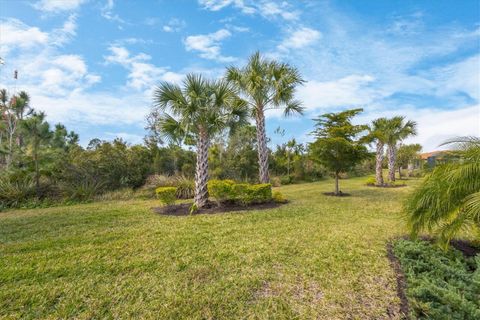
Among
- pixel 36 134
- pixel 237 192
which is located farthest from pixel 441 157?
pixel 36 134

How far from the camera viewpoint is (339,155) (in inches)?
414

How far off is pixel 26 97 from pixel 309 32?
24061 millimetres

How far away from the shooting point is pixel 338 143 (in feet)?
32.7

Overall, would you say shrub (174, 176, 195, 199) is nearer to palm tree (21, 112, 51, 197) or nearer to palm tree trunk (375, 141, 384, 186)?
palm tree (21, 112, 51, 197)

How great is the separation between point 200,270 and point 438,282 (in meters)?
3.35

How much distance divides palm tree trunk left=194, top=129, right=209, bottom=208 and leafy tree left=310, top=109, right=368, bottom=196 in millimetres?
5887

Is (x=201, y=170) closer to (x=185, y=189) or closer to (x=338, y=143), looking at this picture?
(x=185, y=189)

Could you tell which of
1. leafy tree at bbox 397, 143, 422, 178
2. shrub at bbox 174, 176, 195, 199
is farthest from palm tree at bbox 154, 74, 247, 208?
leafy tree at bbox 397, 143, 422, 178

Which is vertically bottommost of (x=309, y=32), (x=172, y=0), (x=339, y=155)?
(x=339, y=155)

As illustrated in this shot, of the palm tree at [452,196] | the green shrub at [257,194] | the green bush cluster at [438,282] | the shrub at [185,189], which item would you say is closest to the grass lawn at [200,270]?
the green bush cluster at [438,282]

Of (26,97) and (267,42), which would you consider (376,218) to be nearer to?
(267,42)

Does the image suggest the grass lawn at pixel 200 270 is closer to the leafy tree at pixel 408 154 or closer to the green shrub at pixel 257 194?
the green shrub at pixel 257 194

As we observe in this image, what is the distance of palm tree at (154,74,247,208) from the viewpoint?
7.19 meters

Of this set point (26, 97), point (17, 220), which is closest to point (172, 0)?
point (17, 220)
